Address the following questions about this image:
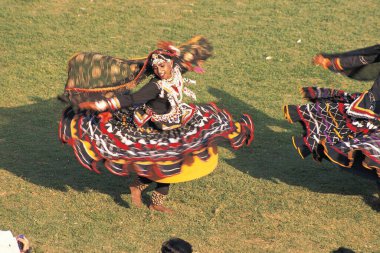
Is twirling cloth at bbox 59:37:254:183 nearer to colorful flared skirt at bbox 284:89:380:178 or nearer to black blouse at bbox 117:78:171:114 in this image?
black blouse at bbox 117:78:171:114

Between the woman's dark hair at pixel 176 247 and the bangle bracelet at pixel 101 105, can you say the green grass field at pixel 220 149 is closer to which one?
the bangle bracelet at pixel 101 105

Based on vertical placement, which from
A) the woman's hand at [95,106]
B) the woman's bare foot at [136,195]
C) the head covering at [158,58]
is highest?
the head covering at [158,58]

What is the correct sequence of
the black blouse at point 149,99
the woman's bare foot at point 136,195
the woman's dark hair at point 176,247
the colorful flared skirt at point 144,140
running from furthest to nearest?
the woman's bare foot at point 136,195 < the black blouse at point 149,99 < the colorful flared skirt at point 144,140 < the woman's dark hair at point 176,247

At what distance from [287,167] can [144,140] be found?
2.96 m

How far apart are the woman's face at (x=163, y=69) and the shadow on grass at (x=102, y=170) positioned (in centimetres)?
202

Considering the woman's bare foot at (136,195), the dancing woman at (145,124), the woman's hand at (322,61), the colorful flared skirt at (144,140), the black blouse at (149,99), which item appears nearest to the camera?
the colorful flared skirt at (144,140)

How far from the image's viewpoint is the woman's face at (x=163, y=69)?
1299 centimetres

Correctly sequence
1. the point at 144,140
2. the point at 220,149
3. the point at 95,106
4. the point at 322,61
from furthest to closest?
the point at 220,149, the point at 322,61, the point at 144,140, the point at 95,106

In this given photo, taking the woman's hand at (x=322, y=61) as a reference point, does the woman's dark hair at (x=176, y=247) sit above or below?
below

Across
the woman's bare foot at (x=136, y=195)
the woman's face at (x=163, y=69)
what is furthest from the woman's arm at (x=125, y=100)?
the woman's bare foot at (x=136, y=195)

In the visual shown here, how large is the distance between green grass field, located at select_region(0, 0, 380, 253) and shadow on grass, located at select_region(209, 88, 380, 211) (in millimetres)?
34

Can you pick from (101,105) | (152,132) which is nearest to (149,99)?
(152,132)

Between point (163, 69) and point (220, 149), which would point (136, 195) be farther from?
point (220, 149)

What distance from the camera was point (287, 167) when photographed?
14.7 metres
